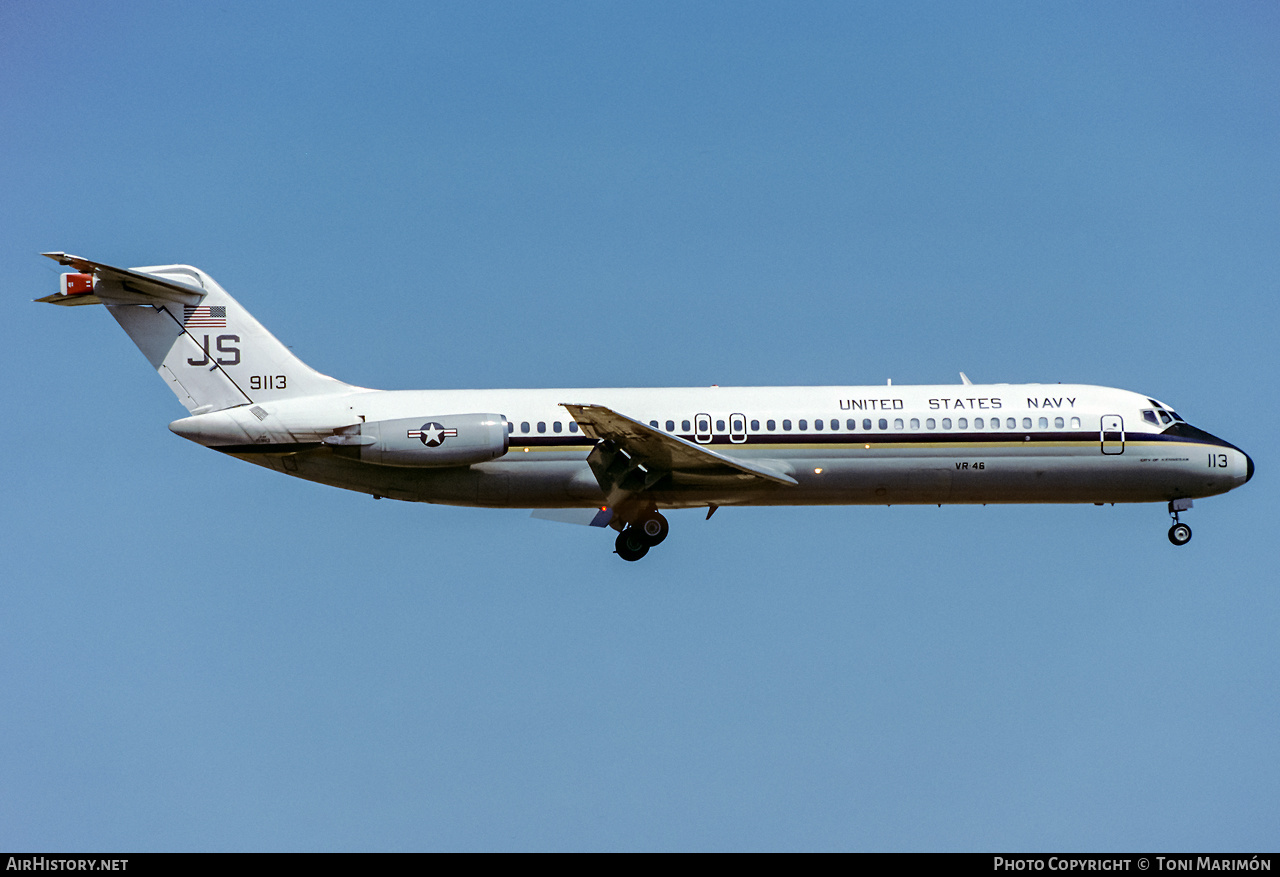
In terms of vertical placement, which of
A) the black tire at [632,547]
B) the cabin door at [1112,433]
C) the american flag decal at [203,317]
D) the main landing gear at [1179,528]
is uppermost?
the american flag decal at [203,317]

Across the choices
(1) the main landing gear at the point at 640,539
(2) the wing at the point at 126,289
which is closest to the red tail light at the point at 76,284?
(2) the wing at the point at 126,289

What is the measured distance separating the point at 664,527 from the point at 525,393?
4178 millimetres

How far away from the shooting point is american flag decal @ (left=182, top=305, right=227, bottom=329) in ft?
106

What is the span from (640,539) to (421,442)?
5.20 m

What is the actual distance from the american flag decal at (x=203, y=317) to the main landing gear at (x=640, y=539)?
32.3ft

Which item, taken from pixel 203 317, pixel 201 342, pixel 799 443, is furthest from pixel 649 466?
pixel 203 317

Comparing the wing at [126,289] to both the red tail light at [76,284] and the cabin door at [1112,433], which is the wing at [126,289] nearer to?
the red tail light at [76,284]

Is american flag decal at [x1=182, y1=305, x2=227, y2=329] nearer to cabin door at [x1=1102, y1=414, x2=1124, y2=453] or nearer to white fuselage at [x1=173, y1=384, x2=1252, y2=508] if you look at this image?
white fuselage at [x1=173, y1=384, x2=1252, y2=508]

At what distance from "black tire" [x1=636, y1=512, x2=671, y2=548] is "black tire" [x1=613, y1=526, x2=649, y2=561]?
92 millimetres

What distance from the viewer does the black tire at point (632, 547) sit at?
3203cm

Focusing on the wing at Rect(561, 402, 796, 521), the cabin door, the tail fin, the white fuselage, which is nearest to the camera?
the wing at Rect(561, 402, 796, 521)

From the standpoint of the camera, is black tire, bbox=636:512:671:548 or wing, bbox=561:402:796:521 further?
black tire, bbox=636:512:671:548

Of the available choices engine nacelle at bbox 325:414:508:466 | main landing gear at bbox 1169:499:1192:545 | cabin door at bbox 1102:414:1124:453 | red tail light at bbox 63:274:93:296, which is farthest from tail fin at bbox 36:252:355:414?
main landing gear at bbox 1169:499:1192:545
